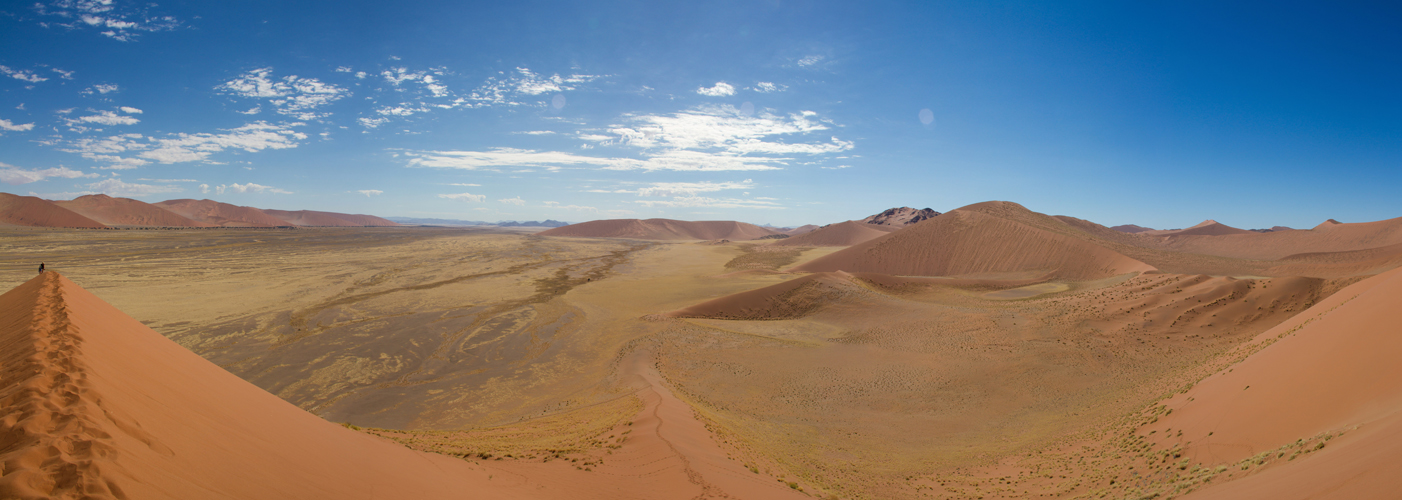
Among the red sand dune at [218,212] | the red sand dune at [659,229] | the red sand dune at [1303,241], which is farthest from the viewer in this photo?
the red sand dune at [218,212]

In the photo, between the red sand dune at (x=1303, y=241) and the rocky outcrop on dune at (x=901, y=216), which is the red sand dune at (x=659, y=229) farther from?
the red sand dune at (x=1303, y=241)

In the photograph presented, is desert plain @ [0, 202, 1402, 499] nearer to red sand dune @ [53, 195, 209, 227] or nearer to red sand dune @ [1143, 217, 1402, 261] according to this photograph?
red sand dune @ [1143, 217, 1402, 261]

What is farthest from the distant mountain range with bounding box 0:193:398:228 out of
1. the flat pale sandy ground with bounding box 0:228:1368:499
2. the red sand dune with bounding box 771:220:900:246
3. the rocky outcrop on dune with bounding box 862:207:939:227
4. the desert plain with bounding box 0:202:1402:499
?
the rocky outcrop on dune with bounding box 862:207:939:227

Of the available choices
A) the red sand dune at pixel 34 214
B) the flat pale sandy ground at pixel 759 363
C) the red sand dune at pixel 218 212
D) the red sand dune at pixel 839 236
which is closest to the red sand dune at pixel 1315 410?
the flat pale sandy ground at pixel 759 363

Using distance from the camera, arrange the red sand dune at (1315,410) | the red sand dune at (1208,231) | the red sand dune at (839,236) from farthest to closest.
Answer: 1. the red sand dune at (839,236)
2. the red sand dune at (1208,231)
3. the red sand dune at (1315,410)

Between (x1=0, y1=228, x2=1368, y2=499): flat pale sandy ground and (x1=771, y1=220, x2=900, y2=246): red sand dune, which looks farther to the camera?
(x1=771, y1=220, x2=900, y2=246): red sand dune

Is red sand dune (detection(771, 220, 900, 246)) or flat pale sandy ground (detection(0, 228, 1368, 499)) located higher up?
red sand dune (detection(771, 220, 900, 246))

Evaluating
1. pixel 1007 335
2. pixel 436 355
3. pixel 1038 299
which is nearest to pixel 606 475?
pixel 436 355
